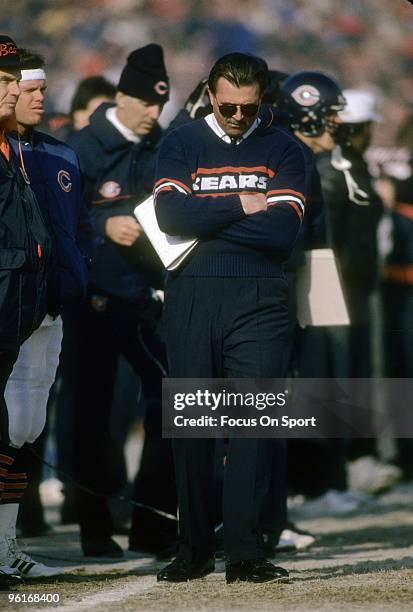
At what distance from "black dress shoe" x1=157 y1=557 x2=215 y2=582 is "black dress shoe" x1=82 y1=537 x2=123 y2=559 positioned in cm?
100

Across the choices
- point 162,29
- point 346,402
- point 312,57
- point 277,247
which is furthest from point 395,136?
point 277,247

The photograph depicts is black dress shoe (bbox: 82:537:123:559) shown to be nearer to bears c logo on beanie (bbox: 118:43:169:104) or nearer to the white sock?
the white sock

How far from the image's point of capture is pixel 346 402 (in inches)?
283

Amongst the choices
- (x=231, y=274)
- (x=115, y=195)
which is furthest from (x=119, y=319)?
(x=231, y=274)

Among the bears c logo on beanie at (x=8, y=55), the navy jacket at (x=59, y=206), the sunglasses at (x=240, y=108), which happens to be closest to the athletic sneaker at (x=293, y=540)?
the navy jacket at (x=59, y=206)

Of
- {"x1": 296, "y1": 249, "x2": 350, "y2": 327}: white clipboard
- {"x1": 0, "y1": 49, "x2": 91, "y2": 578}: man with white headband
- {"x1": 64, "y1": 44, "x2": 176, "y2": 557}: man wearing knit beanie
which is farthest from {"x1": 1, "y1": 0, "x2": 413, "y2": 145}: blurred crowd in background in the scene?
{"x1": 0, "y1": 49, "x2": 91, "y2": 578}: man with white headband

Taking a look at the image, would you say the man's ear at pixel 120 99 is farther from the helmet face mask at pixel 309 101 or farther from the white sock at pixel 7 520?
the white sock at pixel 7 520

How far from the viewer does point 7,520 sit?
18.5 feet

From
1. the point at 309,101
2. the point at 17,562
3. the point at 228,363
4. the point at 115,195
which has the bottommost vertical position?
the point at 17,562

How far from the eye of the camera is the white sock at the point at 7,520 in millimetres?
5641

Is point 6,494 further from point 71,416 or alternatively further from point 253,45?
point 253,45

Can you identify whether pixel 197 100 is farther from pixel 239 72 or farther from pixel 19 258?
pixel 19 258

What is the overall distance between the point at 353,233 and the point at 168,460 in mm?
1946

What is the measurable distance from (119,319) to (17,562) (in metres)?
1.43
